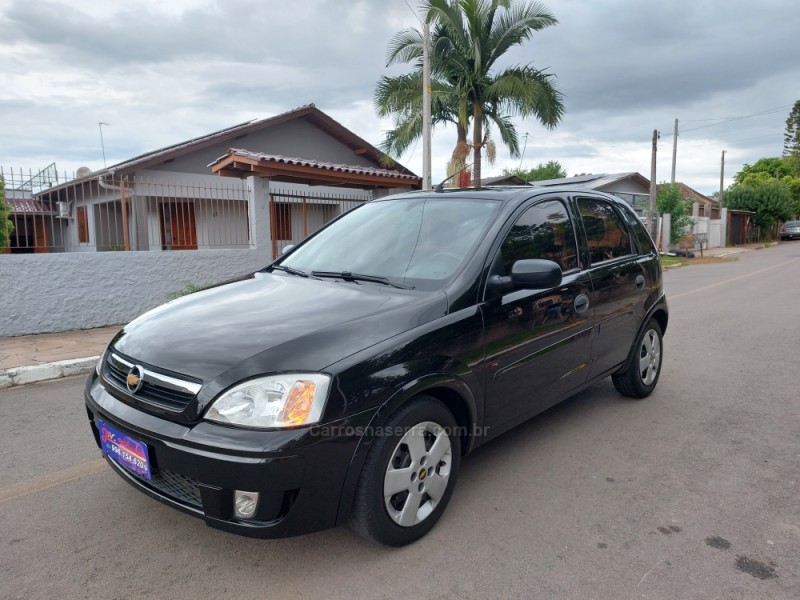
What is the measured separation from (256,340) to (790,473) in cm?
326

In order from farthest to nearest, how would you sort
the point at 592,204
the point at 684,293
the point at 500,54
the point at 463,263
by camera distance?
the point at 500,54, the point at 684,293, the point at 592,204, the point at 463,263

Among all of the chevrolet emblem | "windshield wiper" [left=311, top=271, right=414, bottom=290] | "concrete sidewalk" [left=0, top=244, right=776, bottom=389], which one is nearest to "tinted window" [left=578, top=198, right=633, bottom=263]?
"windshield wiper" [left=311, top=271, right=414, bottom=290]

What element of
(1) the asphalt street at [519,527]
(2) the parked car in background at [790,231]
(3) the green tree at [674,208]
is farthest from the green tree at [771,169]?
(1) the asphalt street at [519,527]

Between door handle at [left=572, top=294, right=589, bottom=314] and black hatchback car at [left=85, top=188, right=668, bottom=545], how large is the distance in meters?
0.01

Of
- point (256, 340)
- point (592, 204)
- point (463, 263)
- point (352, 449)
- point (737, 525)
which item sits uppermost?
point (592, 204)

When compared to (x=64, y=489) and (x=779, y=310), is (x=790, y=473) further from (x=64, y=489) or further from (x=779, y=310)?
(x=779, y=310)

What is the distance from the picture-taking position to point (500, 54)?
16281 millimetres

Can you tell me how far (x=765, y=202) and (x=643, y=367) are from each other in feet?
139

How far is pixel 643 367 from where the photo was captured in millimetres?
4711

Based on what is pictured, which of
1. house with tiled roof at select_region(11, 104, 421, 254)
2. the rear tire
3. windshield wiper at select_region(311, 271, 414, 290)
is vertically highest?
house with tiled roof at select_region(11, 104, 421, 254)

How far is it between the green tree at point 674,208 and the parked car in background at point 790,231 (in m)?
23.2

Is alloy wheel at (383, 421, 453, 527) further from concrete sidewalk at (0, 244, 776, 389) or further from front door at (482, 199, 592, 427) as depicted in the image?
concrete sidewalk at (0, 244, 776, 389)

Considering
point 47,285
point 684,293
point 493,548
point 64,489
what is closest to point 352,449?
point 493,548

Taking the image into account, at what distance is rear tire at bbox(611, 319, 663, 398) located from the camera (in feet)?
15.0
